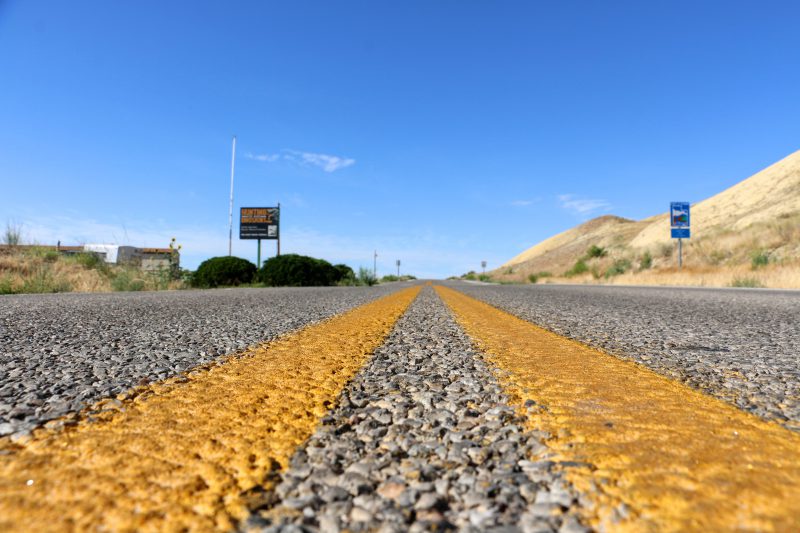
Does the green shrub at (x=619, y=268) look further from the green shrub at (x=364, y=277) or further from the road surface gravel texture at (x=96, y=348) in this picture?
the road surface gravel texture at (x=96, y=348)

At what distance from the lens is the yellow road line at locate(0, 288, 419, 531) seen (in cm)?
71

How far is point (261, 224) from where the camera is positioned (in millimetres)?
36938

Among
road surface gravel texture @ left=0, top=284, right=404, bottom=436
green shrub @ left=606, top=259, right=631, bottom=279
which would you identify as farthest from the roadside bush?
green shrub @ left=606, top=259, right=631, bottom=279

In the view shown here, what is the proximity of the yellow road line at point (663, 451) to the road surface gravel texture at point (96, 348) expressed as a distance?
138cm

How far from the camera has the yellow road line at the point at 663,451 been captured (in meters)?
0.71

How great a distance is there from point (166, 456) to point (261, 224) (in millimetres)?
37948

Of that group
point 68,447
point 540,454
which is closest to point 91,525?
point 68,447

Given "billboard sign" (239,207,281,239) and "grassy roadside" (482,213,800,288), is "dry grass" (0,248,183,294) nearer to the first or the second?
"grassy roadside" (482,213,800,288)

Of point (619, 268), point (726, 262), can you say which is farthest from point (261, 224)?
point (726, 262)

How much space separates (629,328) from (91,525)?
3684 mm

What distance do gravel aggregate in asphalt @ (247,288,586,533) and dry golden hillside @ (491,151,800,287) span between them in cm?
1691

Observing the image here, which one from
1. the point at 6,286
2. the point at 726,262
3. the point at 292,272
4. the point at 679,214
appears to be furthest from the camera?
the point at 679,214

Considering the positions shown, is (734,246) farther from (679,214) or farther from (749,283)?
(749,283)

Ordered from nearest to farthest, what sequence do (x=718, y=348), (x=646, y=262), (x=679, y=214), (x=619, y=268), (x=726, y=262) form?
(x=718, y=348) → (x=726, y=262) → (x=679, y=214) → (x=646, y=262) → (x=619, y=268)
